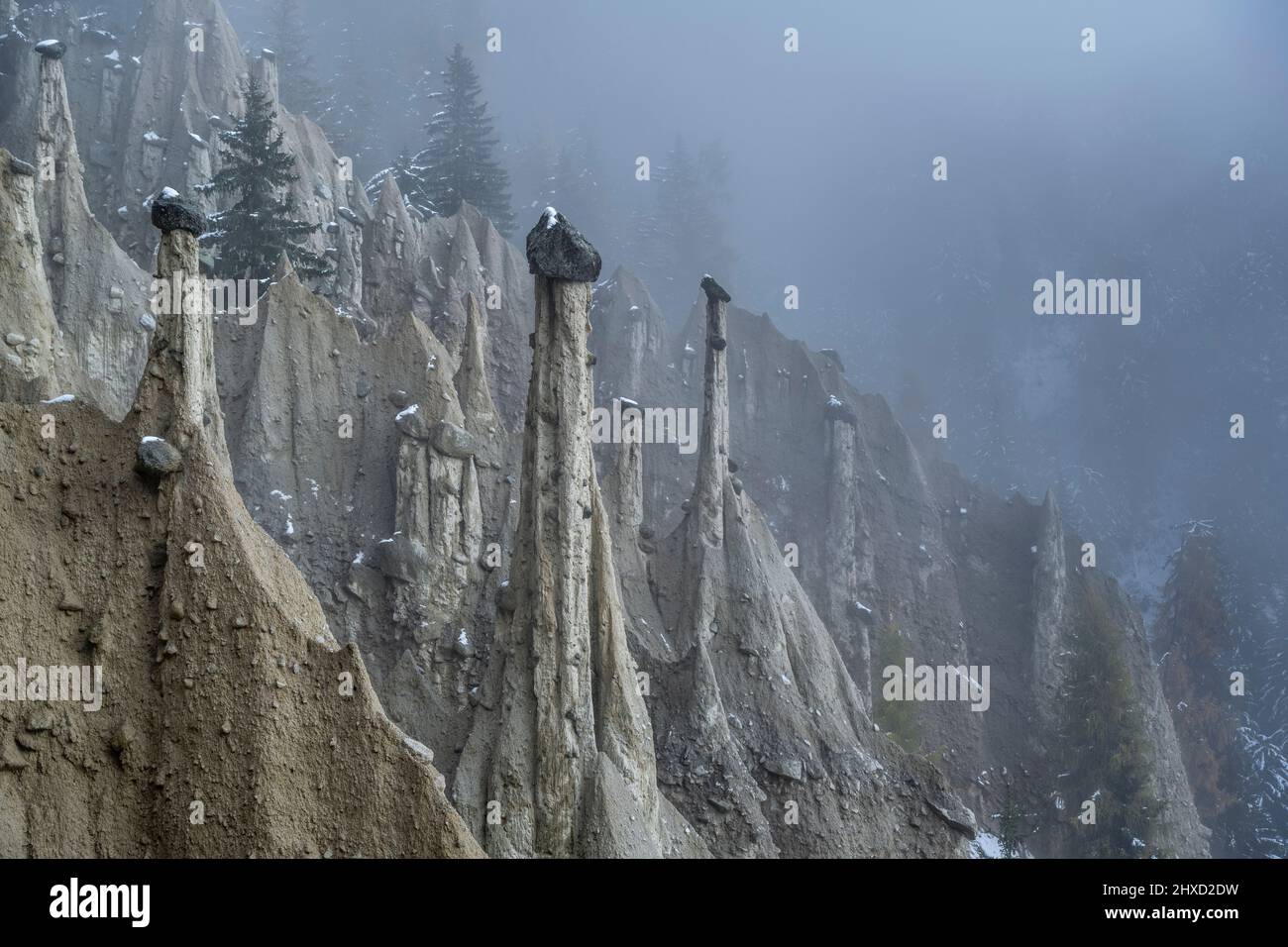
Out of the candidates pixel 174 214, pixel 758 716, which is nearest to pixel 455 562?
pixel 758 716

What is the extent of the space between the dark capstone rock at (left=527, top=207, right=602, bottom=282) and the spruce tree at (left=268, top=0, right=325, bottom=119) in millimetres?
43129

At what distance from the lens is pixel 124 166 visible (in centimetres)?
3891

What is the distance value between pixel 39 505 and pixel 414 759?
17.0 ft

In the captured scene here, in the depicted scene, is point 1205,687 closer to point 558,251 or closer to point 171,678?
point 558,251

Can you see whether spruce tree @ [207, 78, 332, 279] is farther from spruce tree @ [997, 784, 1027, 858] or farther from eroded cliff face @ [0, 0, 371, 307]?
spruce tree @ [997, 784, 1027, 858]

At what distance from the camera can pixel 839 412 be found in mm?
46062

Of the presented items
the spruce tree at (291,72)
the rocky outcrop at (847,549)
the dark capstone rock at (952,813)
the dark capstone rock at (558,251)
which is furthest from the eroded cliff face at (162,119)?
the dark capstone rock at (952,813)

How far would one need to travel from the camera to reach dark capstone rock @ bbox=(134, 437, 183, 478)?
1109 centimetres

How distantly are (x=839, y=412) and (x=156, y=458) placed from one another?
38251mm

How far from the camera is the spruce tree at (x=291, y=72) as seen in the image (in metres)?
58.7

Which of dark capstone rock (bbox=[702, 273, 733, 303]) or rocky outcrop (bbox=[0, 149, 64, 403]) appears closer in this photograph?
rocky outcrop (bbox=[0, 149, 64, 403])

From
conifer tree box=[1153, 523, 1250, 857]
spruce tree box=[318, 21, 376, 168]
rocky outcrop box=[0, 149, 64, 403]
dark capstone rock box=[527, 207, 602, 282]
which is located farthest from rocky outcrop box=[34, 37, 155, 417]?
conifer tree box=[1153, 523, 1250, 857]

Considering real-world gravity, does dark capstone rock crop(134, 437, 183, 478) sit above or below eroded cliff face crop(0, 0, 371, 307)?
below

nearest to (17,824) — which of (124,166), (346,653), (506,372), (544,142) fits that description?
(346,653)
